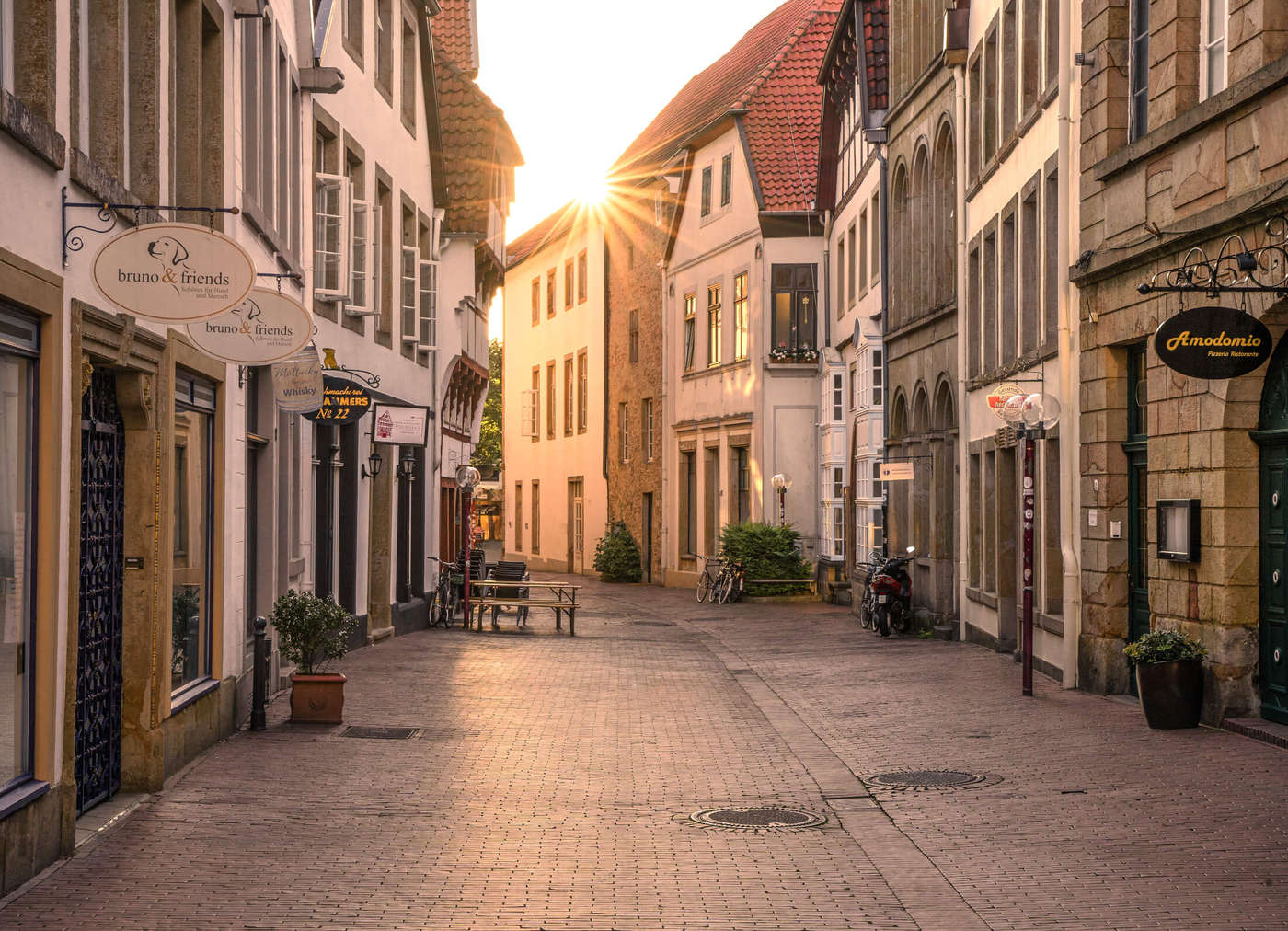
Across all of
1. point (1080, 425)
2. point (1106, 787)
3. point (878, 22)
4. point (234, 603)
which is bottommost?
point (1106, 787)

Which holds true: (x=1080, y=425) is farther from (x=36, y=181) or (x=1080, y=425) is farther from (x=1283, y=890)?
(x=36, y=181)

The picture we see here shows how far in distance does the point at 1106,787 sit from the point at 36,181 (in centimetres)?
703

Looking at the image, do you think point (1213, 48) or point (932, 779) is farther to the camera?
point (1213, 48)

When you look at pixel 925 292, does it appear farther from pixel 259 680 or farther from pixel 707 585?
pixel 259 680

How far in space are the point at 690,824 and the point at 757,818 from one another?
46 centimetres

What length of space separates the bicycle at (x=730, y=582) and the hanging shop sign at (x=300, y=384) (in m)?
21.0

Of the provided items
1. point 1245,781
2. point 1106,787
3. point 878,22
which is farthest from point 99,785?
point 878,22

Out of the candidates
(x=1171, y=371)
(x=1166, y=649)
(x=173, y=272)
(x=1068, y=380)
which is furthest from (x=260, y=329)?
(x=1068, y=380)

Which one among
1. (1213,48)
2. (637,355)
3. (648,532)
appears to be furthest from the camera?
(637,355)

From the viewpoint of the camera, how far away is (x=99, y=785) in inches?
388

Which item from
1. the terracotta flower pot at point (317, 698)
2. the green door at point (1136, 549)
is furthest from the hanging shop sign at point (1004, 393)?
the terracotta flower pot at point (317, 698)

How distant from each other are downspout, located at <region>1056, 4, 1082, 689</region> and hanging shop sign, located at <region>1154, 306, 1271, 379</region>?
4.96 meters

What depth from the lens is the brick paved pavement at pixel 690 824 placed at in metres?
7.39

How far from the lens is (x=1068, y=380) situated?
1709cm
